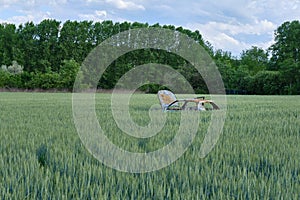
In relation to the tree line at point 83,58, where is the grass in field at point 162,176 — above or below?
below

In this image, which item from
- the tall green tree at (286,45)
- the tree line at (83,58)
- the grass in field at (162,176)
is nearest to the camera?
the grass in field at (162,176)

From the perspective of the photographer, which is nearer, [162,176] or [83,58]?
[162,176]

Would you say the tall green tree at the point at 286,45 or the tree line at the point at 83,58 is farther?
the tall green tree at the point at 286,45

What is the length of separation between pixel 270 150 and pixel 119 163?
1.29 m

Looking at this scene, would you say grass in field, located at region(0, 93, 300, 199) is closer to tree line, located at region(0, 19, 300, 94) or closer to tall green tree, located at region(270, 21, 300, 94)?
tree line, located at region(0, 19, 300, 94)

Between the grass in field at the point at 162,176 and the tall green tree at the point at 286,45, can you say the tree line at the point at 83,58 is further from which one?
the grass in field at the point at 162,176

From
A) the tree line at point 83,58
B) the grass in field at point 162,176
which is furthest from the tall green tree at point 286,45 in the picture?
the grass in field at point 162,176

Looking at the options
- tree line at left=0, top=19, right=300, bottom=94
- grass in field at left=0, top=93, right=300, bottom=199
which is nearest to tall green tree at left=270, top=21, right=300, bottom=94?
tree line at left=0, top=19, right=300, bottom=94

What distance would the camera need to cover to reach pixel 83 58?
39.8 m

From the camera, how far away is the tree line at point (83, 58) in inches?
1252

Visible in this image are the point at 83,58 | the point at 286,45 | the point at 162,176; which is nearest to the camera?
the point at 162,176

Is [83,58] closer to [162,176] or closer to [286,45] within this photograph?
[286,45]

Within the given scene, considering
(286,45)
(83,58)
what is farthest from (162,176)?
(286,45)

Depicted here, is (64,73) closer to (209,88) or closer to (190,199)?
(209,88)
